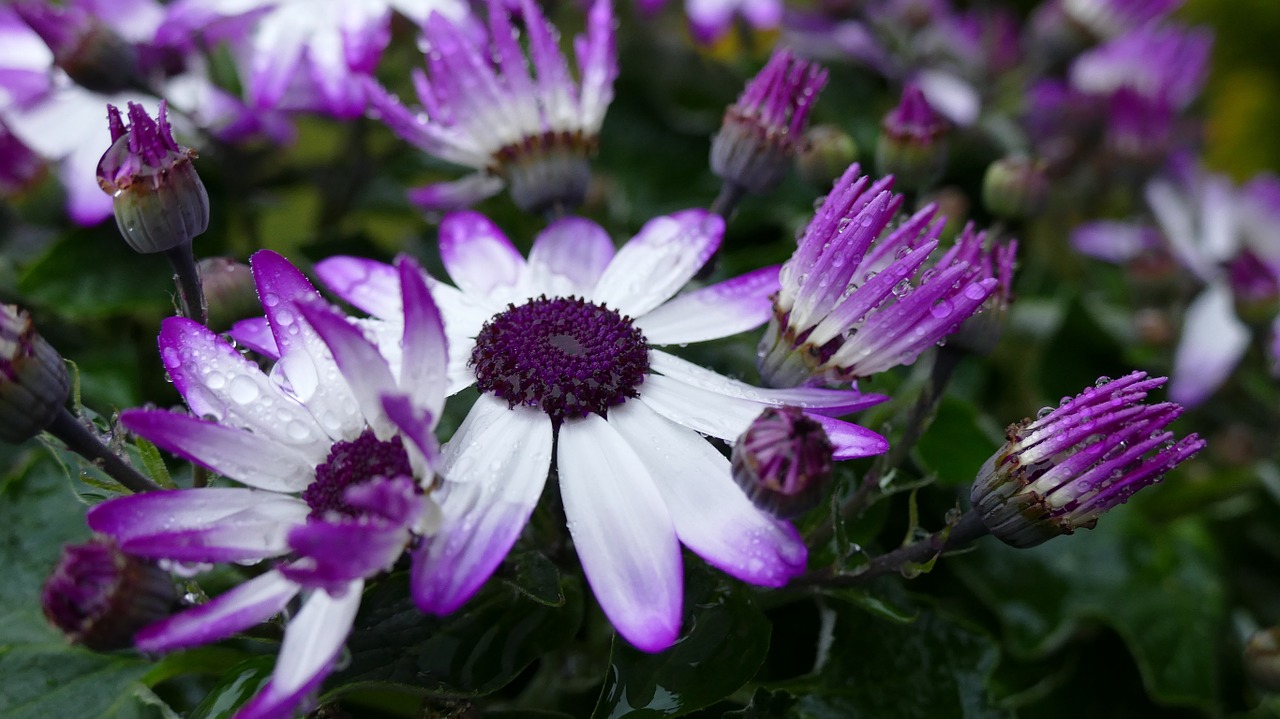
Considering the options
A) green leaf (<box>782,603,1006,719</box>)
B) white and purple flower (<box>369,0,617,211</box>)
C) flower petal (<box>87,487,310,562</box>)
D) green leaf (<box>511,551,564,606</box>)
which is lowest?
green leaf (<box>782,603,1006,719</box>)

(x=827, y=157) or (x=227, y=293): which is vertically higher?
(x=827, y=157)

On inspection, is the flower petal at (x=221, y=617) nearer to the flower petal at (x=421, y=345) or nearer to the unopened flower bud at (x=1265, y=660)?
the flower petal at (x=421, y=345)

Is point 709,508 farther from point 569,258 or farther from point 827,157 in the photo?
point 827,157

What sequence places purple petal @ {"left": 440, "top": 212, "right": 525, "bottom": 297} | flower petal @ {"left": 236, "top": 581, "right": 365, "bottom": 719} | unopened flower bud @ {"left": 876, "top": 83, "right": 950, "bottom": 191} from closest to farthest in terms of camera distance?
flower petal @ {"left": 236, "top": 581, "right": 365, "bottom": 719}
purple petal @ {"left": 440, "top": 212, "right": 525, "bottom": 297}
unopened flower bud @ {"left": 876, "top": 83, "right": 950, "bottom": 191}

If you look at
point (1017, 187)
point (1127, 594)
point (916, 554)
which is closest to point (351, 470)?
point (916, 554)

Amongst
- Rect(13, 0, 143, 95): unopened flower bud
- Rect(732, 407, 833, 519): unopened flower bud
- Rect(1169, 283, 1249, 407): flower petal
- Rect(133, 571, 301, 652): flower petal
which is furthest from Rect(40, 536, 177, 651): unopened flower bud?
Rect(1169, 283, 1249, 407): flower petal

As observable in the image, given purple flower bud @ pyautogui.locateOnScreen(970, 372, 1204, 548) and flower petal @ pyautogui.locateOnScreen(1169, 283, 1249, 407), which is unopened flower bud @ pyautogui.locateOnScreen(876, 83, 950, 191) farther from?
flower petal @ pyautogui.locateOnScreen(1169, 283, 1249, 407)

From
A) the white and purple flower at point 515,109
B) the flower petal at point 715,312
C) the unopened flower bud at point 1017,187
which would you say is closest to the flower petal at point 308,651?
the flower petal at point 715,312
